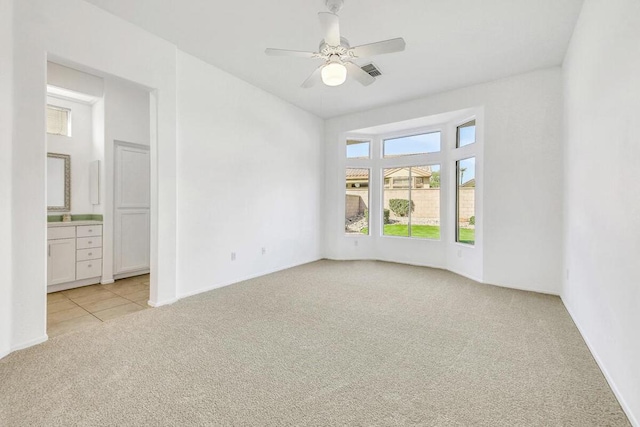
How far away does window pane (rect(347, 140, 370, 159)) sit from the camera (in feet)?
21.2

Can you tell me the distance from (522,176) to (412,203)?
6.90 feet

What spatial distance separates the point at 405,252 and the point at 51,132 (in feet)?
20.9

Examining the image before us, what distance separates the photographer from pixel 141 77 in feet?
10.6

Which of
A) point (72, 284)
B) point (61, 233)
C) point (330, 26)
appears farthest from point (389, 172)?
point (72, 284)

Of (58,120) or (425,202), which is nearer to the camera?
(58,120)

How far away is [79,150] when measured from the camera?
462cm

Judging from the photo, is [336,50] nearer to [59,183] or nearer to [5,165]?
[5,165]

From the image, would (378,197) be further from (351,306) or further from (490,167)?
(351,306)

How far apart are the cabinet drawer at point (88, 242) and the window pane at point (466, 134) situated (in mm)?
6191

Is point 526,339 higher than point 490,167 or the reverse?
the reverse

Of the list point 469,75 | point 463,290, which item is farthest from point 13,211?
point 469,75

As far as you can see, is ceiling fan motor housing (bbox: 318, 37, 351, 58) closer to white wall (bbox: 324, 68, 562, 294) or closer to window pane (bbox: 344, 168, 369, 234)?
white wall (bbox: 324, 68, 562, 294)

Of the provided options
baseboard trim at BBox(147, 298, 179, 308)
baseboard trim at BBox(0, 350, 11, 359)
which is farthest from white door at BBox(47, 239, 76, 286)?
baseboard trim at BBox(0, 350, 11, 359)

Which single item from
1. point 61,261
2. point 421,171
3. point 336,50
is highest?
point 336,50
